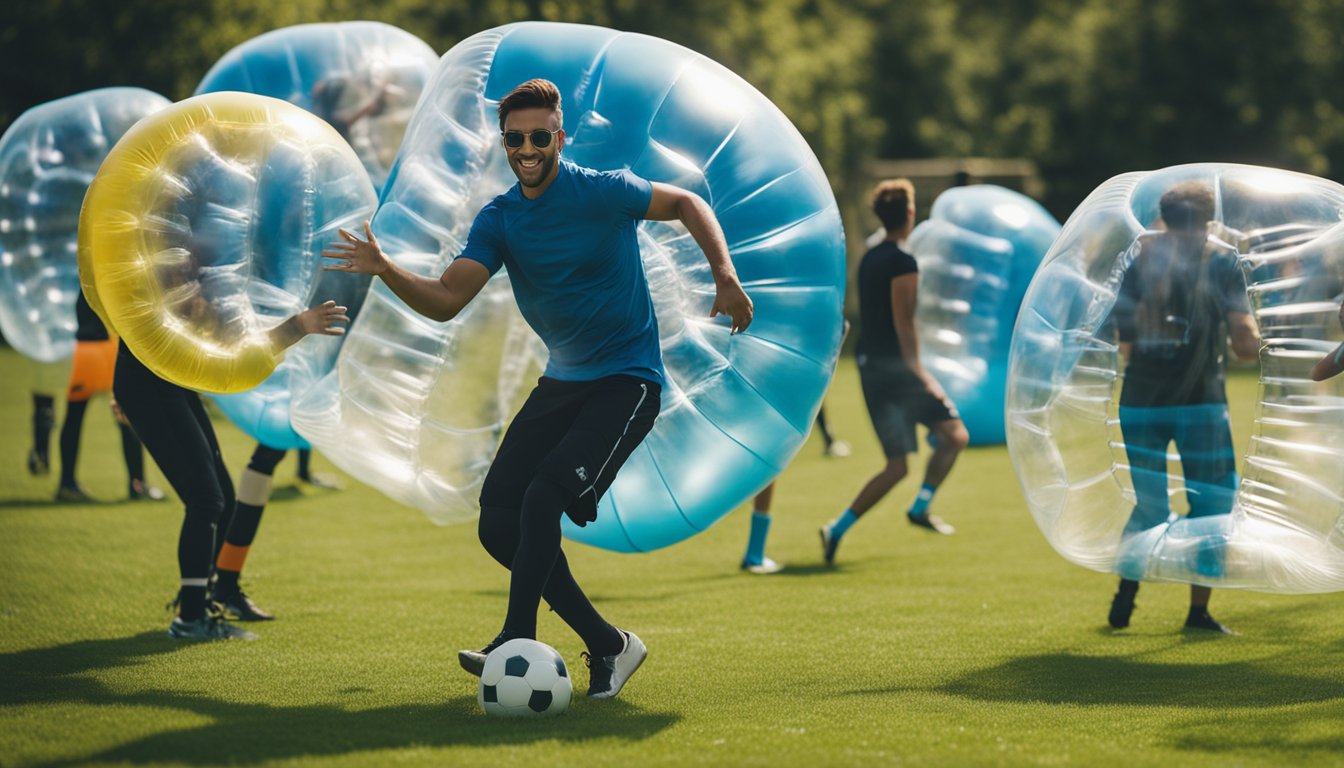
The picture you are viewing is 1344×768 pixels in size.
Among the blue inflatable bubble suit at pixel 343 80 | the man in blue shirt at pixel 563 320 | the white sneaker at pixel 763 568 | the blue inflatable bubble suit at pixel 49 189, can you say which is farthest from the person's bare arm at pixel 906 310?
the blue inflatable bubble suit at pixel 49 189

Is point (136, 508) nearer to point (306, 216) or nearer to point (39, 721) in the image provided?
point (306, 216)

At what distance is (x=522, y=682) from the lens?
16.6 feet

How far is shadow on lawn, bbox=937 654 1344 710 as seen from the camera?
555cm

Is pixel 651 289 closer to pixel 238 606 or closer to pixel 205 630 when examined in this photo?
pixel 205 630

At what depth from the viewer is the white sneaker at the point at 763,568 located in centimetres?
876

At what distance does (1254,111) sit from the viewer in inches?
1293

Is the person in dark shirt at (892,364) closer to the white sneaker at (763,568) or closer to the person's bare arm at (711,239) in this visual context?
the white sneaker at (763,568)

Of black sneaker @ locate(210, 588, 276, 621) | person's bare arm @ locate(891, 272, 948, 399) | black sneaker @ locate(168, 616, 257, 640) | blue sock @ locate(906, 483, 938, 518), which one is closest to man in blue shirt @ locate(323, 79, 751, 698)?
black sneaker @ locate(168, 616, 257, 640)

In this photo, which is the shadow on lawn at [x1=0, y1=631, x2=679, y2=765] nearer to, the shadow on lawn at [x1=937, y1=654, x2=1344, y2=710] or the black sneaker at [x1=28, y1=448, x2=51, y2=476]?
the shadow on lawn at [x1=937, y1=654, x2=1344, y2=710]

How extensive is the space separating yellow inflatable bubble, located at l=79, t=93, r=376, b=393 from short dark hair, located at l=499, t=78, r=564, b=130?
4.84 ft

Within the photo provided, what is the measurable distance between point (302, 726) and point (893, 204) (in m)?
5.13

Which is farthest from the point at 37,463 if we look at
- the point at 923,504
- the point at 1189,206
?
the point at 1189,206

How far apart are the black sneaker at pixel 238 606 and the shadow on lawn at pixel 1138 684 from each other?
3.42m

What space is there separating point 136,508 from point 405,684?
19.3 feet
